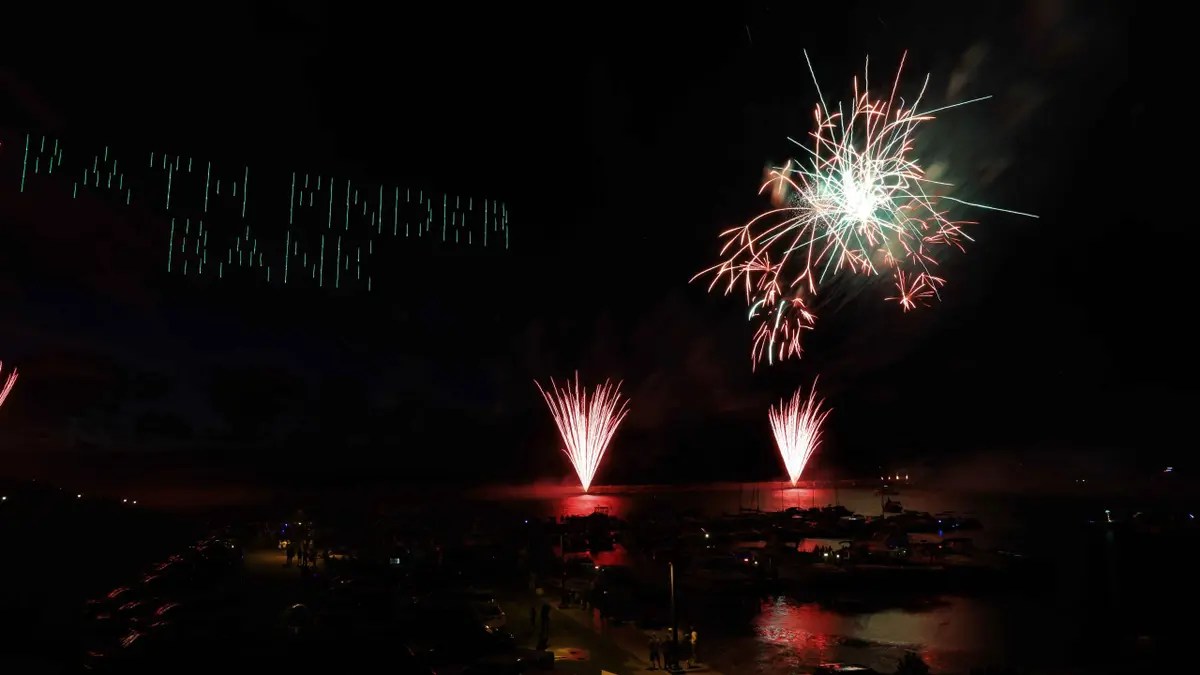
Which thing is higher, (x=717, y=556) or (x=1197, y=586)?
(x=717, y=556)

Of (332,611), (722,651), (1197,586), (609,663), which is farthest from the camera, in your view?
(1197,586)

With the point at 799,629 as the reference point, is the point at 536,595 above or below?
above

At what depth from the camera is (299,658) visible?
22.7 ft

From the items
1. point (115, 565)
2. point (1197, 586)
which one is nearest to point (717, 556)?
point (115, 565)

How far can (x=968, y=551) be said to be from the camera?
1127 inches

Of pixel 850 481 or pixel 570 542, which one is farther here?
pixel 850 481

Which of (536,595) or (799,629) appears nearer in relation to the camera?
(799,629)

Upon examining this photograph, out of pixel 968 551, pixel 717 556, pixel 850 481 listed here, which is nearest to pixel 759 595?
pixel 717 556

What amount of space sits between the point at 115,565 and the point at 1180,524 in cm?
5611

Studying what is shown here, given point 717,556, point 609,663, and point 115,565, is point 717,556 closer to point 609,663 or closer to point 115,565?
point 609,663

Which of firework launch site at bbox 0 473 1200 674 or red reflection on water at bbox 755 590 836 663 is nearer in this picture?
firework launch site at bbox 0 473 1200 674

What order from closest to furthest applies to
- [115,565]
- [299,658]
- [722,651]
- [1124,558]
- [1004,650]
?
[299,658]
[722,651]
[1004,650]
[115,565]
[1124,558]

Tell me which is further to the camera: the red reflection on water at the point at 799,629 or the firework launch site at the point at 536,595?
the red reflection on water at the point at 799,629

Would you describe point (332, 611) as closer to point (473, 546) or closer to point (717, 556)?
point (473, 546)
